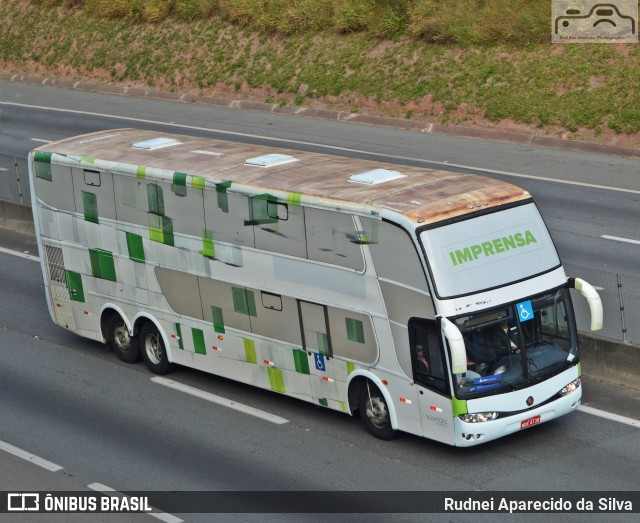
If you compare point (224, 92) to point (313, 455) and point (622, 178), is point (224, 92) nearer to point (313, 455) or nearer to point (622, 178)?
point (622, 178)

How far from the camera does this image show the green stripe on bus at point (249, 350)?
16391 mm

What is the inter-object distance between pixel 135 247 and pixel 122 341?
5.89ft

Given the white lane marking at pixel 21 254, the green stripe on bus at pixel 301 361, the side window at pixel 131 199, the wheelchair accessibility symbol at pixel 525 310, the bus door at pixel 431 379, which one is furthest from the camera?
the white lane marking at pixel 21 254

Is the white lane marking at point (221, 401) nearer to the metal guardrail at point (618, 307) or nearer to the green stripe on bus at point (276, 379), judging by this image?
the green stripe on bus at point (276, 379)

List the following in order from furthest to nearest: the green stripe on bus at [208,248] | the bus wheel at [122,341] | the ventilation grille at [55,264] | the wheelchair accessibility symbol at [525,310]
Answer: the ventilation grille at [55,264] < the bus wheel at [122,341] < the green stripe on bus at [208,248] < the wheelchair accessibility symbol at [525,310]

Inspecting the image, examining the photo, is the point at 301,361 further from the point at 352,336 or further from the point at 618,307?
the point at 618,307

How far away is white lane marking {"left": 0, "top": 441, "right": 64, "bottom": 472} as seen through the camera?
14750mm

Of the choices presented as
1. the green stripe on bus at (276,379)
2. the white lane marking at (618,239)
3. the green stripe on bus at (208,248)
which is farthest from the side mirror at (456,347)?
the white lane marking at (618,239)

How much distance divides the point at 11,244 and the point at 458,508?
15.8 meters

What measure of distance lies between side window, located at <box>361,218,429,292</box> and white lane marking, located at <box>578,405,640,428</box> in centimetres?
336

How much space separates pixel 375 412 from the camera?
49.1 ft

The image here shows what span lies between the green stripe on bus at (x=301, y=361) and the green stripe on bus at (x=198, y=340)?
1904 mm

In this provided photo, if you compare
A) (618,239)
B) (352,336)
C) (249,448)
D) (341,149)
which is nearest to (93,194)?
(249,448)

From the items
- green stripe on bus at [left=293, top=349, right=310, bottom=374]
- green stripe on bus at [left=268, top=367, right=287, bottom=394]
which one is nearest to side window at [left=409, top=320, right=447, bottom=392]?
green stripe on bus at [left=293, top=349, right=310, bottom=374]
